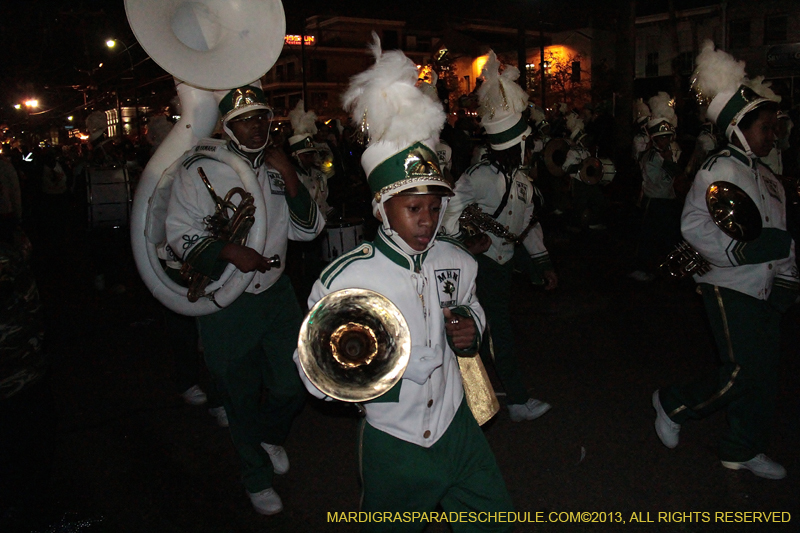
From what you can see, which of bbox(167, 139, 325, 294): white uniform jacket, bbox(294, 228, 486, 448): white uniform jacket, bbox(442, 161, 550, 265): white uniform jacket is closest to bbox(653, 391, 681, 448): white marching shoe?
bbox(442, 161, 550, 265): white uniform jacket

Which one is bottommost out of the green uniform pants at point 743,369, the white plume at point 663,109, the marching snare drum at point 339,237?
the green uniform pants at point 743,369

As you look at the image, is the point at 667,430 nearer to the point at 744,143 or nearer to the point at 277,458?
the point at 744,143

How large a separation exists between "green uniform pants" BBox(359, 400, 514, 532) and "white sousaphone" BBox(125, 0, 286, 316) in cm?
153

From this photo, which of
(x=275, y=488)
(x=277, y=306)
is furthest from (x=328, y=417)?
(x=277, y=306)

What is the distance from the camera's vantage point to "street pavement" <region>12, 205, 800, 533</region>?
12.4ft

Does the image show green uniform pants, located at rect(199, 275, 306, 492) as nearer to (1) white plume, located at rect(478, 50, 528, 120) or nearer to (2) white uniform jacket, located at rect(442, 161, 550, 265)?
(2) white uniform jacket, located at rect(442, 161, 550, 265)

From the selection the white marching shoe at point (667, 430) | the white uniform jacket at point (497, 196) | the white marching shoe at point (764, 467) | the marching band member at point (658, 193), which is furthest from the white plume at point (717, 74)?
the marching band member at point (658, 193)

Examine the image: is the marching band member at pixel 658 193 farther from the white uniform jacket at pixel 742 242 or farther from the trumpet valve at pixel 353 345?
the trumpet valve at pixel 353 345

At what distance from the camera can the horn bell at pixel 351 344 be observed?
2.26 metres

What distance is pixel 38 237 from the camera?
55.9 ft

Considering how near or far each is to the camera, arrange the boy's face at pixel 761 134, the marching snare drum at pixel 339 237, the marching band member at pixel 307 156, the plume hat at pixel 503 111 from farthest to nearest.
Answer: the marching band member at pixel 307 156 → the marching snare drum at pixel 339 237 → the plume hat at pixel 503 111 → the boy's face at pixel 761 134

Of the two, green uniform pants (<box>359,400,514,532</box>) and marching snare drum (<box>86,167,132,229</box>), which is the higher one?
marching snare drum (<box>86,167,132,229</box>)

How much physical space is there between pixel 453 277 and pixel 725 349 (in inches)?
84.3

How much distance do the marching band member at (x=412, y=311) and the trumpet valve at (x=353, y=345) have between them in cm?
19
